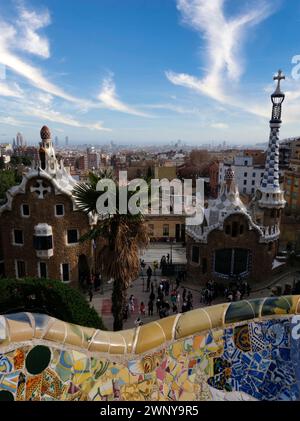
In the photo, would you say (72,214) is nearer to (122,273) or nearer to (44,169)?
(44,169)

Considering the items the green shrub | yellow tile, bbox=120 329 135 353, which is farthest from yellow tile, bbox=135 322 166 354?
the green shrub

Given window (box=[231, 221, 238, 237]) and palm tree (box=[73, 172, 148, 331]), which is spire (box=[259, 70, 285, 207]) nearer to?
window (box=[231, 221, 238, 237])

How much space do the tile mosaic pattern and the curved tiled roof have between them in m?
0.01

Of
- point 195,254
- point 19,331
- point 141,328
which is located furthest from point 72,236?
point 19,331

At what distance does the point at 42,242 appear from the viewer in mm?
18672

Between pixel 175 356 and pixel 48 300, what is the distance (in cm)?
761

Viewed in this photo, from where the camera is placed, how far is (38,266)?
19.5 metres

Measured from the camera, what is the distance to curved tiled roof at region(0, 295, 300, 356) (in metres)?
4.96

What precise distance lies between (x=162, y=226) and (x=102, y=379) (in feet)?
79.4

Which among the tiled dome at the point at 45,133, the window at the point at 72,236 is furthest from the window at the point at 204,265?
the tiled dome at the point at 45,133

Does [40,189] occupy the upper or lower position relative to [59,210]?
upper

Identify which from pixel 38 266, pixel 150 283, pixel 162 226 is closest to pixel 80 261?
pixel 38 266

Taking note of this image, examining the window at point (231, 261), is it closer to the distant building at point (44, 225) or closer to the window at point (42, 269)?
the distant building at point (44, 225)

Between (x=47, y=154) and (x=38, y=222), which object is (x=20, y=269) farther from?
(x=47, y=154)
